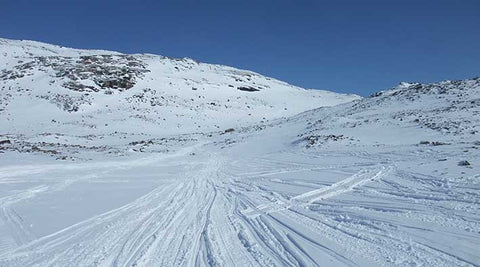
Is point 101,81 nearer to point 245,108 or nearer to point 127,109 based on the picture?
point 127,109

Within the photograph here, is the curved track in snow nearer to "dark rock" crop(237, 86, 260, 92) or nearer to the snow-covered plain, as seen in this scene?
the snow-covered plain

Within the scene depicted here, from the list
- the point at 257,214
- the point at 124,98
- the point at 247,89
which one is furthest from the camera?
the point at 247,89

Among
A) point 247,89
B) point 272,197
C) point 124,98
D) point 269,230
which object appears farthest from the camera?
point 247,89

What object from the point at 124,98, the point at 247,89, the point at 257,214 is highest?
the point at 247,89

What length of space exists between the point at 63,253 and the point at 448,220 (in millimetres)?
6797

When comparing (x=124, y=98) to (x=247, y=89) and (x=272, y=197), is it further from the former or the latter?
(x=272, y=197)

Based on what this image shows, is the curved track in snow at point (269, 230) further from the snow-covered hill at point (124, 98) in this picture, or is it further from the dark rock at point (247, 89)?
the dark rock at point (247, 89)

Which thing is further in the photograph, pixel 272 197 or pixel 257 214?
pixel 272 197

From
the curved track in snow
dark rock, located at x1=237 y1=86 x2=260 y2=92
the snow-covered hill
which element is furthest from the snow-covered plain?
dark rock, located at x1=237 y1=86 x2=260 y2=92

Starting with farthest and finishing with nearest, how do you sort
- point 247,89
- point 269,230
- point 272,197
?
point 247,89
point 272,197
point 269,230

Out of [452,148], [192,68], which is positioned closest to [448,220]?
[452,148]

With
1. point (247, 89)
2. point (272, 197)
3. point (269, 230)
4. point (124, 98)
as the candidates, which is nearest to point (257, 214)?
point (269, 230)

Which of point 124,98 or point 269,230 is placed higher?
point 124,98

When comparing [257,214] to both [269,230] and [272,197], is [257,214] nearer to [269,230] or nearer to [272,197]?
[269,230]
